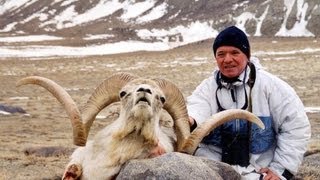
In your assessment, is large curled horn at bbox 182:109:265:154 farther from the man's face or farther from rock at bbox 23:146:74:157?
rock at bbox 23:146:74:157

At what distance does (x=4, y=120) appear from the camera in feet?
76.7

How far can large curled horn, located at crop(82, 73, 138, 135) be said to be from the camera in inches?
287

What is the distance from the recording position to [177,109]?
745cm

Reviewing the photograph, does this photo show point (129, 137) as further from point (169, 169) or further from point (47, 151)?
point (47, 151)

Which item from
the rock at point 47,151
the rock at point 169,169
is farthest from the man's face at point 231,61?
the rock at point 47,151

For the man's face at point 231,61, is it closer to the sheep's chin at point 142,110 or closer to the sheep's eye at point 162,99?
the sheep's eye at point 162,99

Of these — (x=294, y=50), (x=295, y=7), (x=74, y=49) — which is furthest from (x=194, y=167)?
(x=295, y=7)

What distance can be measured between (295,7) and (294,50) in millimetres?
30093

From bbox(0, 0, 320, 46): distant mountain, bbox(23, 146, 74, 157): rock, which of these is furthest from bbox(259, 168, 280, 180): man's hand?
bbox(0, 0, 320, 46): distant mountain

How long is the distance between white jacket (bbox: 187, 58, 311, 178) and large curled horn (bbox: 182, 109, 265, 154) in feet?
1.21

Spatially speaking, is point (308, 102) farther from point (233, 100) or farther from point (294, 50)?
point (294, 50)

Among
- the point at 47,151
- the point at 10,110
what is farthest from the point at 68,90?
the point at 47,151

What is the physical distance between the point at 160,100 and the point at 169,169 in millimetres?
895

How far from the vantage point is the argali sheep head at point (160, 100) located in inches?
273
